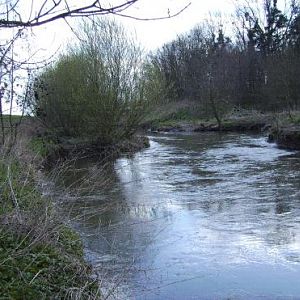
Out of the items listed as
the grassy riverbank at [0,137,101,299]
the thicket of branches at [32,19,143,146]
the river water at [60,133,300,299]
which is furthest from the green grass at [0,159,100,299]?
the thicket of branches at [32,19,143,146]

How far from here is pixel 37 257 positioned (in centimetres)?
469

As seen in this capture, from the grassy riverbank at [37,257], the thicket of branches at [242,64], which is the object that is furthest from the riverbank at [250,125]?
the grassy riverbank at [37,257]

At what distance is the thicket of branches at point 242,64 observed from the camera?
32688mm

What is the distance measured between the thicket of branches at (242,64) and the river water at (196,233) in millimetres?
18450

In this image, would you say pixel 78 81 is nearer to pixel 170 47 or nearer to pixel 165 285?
pixel 165 285

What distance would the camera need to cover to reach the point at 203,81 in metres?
40.2

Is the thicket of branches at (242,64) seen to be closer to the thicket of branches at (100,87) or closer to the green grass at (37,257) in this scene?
the thicket of branches at (100,87)

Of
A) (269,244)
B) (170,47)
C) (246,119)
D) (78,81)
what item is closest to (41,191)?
(269,244)

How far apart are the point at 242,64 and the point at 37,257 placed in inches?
1777

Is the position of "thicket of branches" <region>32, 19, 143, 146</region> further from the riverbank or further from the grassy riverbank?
the grassy riverbank

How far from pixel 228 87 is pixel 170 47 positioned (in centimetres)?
1853

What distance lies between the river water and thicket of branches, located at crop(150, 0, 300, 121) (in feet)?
60.5

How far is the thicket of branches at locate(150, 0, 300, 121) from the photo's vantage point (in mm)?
32688

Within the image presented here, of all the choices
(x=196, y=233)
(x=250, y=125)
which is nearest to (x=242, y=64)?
(x=250, y=125)
